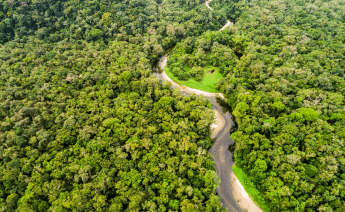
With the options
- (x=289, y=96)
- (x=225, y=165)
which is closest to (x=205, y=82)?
(x=289, y=96)

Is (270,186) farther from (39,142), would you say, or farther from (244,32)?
(244,32)

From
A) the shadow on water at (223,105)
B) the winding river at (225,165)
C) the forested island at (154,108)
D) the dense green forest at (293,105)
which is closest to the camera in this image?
the forested island at (154,108)

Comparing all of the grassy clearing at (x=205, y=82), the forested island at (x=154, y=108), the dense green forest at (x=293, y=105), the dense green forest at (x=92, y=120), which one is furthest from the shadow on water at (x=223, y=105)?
the dense green forest at (x=92, y=120)

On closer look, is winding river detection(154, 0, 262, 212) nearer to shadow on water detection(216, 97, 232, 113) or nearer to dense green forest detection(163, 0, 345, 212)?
shadow on water detection(216, 97, 232, 113)

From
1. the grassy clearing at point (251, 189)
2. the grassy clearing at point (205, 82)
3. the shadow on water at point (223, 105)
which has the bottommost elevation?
the grassy clearing at point (251, 189)

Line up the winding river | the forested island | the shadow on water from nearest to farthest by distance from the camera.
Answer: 1. the forested island
2. the winding river
3. the shadow on water

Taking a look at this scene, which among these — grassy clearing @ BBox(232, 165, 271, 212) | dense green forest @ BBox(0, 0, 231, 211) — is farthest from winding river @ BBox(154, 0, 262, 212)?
dense green forest @ BBox(0, 0, 231, 211)

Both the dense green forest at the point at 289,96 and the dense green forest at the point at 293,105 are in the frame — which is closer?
the dense green forest at the point at 293,105

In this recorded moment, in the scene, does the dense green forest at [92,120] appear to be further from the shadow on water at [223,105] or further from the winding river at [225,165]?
the shadow on water at [223,105]
